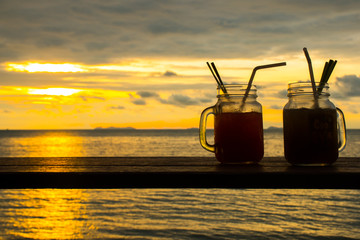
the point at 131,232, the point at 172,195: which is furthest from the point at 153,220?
the point at 172,195

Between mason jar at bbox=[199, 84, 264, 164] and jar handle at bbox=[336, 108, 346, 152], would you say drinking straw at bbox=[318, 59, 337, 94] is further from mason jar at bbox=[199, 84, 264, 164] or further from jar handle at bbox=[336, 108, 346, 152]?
mason jar at bbox=[199, 84, 264, 164]

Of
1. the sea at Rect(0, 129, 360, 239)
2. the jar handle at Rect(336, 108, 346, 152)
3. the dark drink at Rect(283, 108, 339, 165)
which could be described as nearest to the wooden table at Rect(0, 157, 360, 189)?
the dark drink at Rect(283, 108, 339, 165)

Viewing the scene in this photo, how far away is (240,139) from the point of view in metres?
1.65

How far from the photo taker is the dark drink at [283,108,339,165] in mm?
1564

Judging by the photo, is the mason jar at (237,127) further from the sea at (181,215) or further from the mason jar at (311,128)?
the sea at (181,215)

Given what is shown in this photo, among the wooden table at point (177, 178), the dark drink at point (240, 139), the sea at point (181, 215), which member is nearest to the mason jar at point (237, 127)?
the dark drink at point (240, 139)

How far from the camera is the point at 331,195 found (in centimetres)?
1343

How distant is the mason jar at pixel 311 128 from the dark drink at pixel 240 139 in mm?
119

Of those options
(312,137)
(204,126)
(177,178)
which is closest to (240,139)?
(204,126)

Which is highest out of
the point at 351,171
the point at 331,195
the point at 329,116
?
the point at 329,116

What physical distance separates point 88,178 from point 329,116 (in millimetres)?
956

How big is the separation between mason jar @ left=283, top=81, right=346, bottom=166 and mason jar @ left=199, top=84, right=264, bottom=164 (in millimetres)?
122

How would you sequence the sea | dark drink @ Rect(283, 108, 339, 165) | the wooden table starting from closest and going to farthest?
the wooden table, dark drink @ Rect(283, 108, 339, 165), the sea

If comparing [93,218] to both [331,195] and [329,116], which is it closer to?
[331,195]
